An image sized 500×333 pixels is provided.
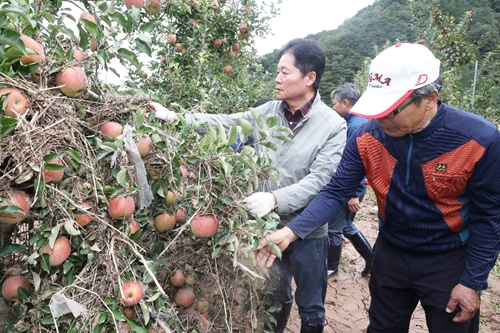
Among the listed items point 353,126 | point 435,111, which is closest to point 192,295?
point 435,111

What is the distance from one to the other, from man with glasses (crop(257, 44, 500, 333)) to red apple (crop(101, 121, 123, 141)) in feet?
2.33

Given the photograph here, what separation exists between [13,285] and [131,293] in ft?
1.08

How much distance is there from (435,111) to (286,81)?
77cm

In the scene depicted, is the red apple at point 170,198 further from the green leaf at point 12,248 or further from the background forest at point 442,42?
the background forest at point 442,42

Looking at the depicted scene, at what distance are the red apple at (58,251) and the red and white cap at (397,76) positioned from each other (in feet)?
3.56

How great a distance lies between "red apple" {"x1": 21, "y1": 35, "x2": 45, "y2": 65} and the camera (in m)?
0.93

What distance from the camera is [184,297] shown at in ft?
4.85

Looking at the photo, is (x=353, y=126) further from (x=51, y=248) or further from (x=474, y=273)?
(x=51, y=248)

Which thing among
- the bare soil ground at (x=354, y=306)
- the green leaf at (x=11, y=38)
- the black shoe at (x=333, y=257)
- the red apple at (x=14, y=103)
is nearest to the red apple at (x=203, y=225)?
the red apple at (x=14, y=103)

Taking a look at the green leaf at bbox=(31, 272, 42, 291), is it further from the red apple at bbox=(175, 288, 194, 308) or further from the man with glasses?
the man with glasses

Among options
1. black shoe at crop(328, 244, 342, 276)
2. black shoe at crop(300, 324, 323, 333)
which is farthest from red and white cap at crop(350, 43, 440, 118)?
black shoe at crop(328, 244, 342, 276)

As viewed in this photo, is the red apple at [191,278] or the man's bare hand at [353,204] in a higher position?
the red apple at [191,278]

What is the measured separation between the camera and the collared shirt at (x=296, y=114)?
6.62ft

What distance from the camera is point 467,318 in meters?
1.50
